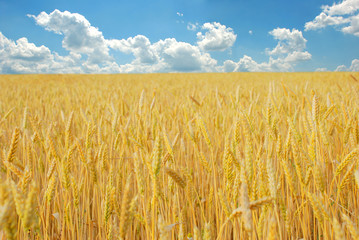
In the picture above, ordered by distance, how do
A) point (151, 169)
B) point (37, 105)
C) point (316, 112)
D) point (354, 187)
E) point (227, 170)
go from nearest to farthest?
point (151, 169) < point (227, 170) < point (316, 112) < point (354, 187) < point (37, 105)

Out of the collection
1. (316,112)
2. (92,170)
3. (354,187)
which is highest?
(316,112)

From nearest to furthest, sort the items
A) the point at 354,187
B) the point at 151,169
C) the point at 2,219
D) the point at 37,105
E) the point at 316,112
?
the point at 2,219 < the point at 151,169 < the point at 316,112 < the point at 354,187 < the point at 37,105

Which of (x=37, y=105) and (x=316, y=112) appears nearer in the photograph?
(x=316, y=112)

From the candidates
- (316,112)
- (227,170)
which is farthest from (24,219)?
(316,112)

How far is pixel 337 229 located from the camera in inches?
12.3

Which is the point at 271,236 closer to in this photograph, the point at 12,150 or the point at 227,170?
the point at 227,170

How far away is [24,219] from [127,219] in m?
0.14

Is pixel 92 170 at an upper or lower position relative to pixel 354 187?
upper

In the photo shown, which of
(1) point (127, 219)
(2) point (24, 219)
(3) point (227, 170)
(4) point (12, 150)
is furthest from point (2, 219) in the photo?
(3) point (227, 170)

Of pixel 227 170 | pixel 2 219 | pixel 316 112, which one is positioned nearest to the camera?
pixel 2 219

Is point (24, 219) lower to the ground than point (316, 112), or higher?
lower

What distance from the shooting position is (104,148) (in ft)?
2.41

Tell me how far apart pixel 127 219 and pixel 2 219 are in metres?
0.17

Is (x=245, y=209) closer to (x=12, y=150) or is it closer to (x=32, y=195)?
(x=32, y=195)
